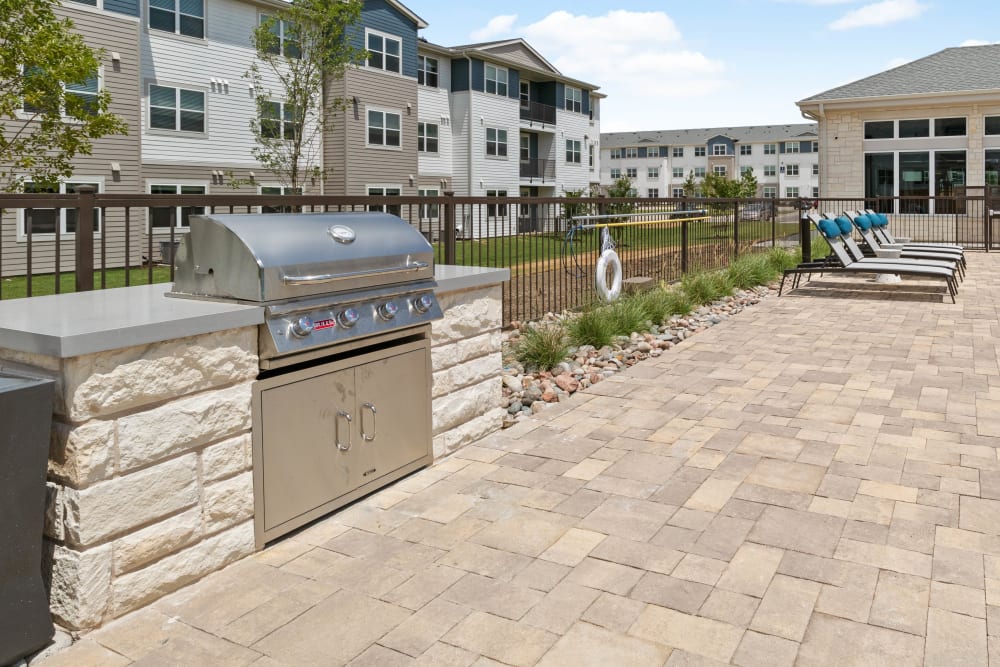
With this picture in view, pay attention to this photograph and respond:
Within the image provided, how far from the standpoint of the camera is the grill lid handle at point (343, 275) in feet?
12.2

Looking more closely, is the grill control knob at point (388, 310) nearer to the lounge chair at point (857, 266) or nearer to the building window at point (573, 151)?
the lounge chair at point (857, 266)

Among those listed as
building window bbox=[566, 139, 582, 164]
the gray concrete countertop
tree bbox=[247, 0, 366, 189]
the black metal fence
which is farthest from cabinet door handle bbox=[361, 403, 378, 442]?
building window bbox=[566, 139, 582, 164]

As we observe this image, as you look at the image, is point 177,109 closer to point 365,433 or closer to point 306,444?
point 365,433

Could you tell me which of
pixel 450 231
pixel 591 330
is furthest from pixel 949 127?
pixel 450 231

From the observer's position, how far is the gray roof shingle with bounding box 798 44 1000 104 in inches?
1067

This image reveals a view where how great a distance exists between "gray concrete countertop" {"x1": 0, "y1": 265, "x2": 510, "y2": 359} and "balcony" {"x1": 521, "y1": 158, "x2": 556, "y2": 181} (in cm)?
3765

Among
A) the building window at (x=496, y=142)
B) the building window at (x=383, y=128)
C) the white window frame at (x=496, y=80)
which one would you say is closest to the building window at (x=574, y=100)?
→ the white window frame at (x=496, y=80)

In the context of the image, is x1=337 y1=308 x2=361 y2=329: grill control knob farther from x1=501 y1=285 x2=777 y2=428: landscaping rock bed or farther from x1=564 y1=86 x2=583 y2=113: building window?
x1=564 y1=86 x2=583 y2=113: building window

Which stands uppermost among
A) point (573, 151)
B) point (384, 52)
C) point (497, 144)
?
point (384, 52)

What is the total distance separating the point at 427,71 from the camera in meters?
34.7

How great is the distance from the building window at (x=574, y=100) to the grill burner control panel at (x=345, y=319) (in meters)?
40.8

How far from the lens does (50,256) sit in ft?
59.6

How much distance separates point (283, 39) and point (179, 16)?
131 inches

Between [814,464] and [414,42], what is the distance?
3010cm
